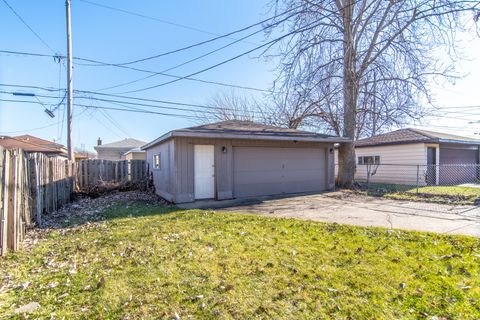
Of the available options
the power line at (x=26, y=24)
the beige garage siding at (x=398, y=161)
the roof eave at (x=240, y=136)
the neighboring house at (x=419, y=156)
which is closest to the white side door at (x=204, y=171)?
the roof eave at (x=240, y=136)

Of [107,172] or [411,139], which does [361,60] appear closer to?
[411,139]

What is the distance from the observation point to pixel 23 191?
185 inches

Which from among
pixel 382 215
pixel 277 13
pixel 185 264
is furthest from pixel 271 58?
pixel 185 264

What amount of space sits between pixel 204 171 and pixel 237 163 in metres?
1.32

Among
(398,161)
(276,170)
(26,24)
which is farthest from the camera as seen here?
(398,161)

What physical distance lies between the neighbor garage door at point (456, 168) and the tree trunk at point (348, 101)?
6.05m

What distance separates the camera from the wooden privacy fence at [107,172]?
10.7m

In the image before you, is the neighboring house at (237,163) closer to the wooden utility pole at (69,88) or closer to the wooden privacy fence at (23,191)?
the wooden privacy fence at (23,191)

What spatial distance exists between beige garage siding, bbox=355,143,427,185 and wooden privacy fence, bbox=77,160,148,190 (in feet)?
41.1

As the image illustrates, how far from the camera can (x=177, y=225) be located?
18.0 ft

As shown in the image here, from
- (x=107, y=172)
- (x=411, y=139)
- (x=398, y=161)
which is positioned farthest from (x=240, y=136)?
(x=398, y=161)

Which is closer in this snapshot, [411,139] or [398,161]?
[411,139]

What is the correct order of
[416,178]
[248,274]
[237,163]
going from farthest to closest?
1. [416,178]
2. [237,163]
3. [248,274]

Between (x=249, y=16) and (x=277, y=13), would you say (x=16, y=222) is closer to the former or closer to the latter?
(x=249, y=16)
